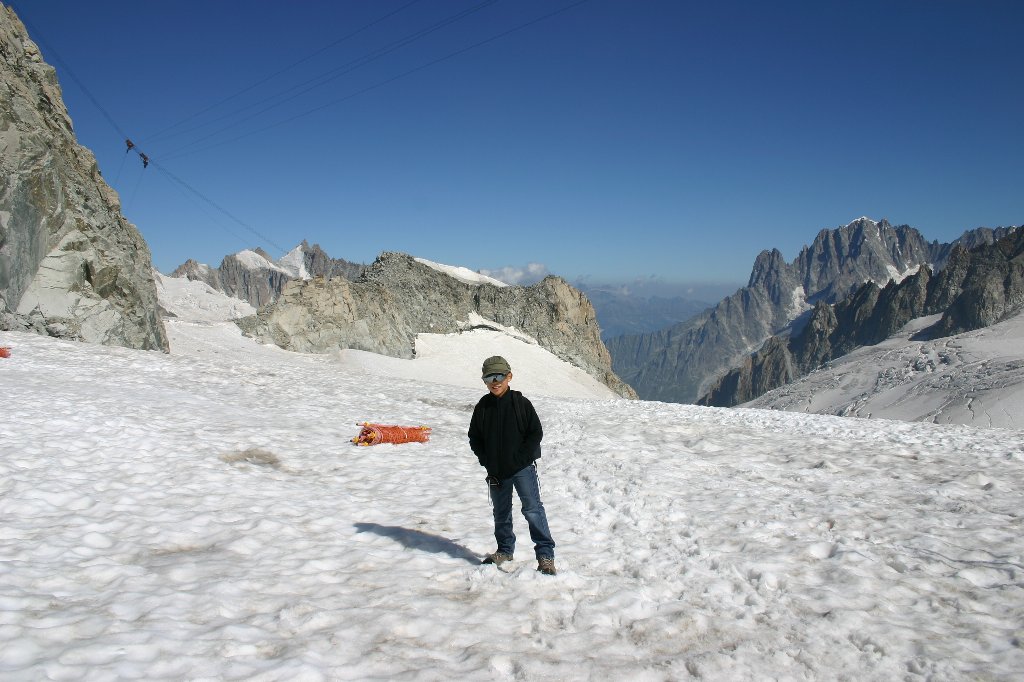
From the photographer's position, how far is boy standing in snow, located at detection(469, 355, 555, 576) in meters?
7.29

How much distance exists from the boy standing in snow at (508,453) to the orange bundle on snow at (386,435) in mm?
8196

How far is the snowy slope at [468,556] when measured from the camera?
5238mm

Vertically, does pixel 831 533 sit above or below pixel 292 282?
below

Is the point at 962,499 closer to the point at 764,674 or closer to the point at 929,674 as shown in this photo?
the point at 929,674

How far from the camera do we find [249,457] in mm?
12711

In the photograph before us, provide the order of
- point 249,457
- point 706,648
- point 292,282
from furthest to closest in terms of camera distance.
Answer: point 292,282
point 249,457
point 706,648

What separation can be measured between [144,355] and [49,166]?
926 centimetres

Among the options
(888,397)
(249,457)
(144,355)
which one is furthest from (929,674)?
(888,397)

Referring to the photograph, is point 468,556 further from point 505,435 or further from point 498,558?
point 505,435

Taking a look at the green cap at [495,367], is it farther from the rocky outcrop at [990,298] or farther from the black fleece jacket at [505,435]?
the rocky outcrop at [990,298]

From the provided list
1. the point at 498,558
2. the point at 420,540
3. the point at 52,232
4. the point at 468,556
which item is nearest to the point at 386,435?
the point at 420,540

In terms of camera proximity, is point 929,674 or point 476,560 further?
point 476,560

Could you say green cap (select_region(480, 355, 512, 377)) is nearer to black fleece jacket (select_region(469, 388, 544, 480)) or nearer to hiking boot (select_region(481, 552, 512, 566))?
black fleece jacket (select_region(469, 388, 544, 480))

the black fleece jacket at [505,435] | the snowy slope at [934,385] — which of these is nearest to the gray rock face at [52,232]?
the black fleece jacket at [505,435]
